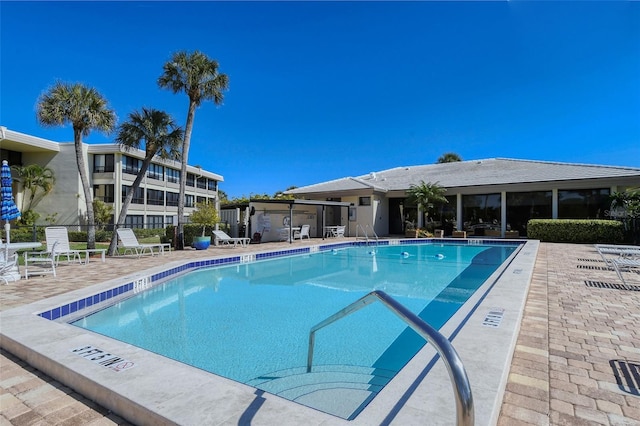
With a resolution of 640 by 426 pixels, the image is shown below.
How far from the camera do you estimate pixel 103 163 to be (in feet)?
92.7

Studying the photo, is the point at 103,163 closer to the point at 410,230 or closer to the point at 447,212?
the point at 410,230

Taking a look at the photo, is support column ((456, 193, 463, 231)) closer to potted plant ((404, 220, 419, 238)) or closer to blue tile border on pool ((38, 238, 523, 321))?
blue tile border on pool ((38, 238, 523, 321))

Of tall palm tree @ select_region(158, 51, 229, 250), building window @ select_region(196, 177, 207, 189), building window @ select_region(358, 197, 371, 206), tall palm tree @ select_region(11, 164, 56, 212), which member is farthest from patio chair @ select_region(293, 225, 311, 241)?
building window @ select_region(196, 177, 207, 189)

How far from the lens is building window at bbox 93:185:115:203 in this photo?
93.0 ft

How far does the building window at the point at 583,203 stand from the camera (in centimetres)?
1778

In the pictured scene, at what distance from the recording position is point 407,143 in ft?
115

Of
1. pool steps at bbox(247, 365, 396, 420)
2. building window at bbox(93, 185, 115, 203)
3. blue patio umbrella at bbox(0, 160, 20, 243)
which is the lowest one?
pool steps at bbox(247, 365, 396, 420)

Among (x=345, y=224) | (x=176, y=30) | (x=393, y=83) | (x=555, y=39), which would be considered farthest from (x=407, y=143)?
(x=176, y=30)

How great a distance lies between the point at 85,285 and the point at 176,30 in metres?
13.2

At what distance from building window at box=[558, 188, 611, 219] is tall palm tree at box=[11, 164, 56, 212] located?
1406 inches

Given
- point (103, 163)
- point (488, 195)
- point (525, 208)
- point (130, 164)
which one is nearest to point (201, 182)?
point (130, 164)

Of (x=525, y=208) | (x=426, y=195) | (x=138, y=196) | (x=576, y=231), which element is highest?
(x=138, y=196)

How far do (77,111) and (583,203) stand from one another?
25001 millimetres

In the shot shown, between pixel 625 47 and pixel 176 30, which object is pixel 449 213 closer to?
pixel 625 47
